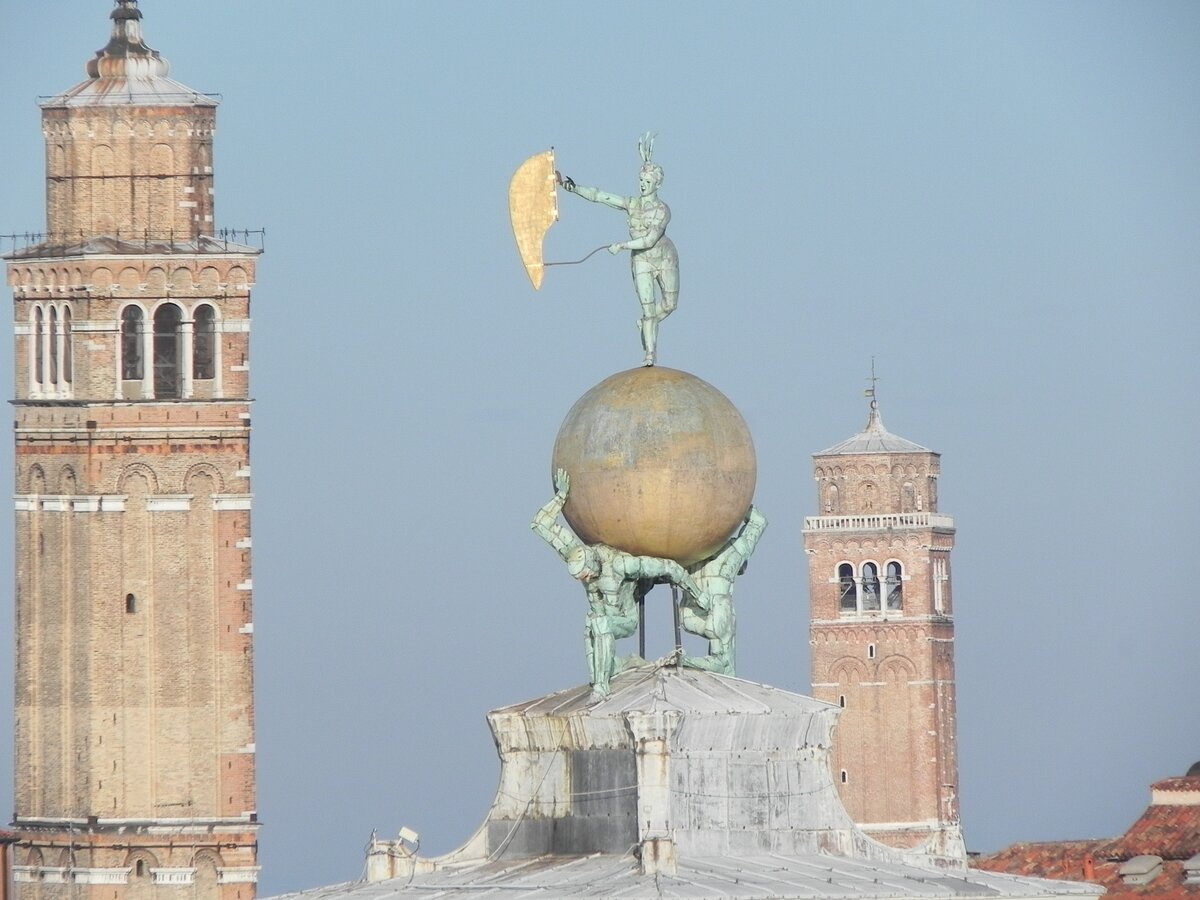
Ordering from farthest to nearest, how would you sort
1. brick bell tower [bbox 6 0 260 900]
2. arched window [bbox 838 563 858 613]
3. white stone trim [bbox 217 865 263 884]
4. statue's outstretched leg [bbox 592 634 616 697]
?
arched window [bbox 838 563 858 613], brick bell tower [bbox 6 0 260 900], white stone trim [bbox 217 865 263 884], statue's outstretched leg [bbox 592 634 616 697]

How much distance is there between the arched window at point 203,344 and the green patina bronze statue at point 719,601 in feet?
273

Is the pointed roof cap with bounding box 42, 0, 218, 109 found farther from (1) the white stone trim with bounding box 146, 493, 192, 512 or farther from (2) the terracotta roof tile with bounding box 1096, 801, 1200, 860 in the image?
(2) the terracotta roof tile with bounding box 1096, 801, 1200, 860

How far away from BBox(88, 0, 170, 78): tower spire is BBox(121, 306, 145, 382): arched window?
6010mm

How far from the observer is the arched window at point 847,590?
181 m

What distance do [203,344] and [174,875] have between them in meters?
14.3

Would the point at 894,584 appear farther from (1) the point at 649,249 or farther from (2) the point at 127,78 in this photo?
(1) the point at 649,249

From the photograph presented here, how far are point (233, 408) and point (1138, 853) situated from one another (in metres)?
28.4

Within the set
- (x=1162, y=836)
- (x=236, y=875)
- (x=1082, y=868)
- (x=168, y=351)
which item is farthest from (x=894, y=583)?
(x=1082, y=868)

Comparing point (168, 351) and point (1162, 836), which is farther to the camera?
point (168, 351)

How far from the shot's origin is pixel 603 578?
1275 inches

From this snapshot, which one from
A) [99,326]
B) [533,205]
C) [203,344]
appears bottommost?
[533,205]

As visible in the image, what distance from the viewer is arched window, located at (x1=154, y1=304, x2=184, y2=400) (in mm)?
116250

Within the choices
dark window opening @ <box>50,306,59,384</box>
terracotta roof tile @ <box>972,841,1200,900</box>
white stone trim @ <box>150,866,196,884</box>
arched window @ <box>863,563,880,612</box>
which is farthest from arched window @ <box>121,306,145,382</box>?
arched window @ <box>863,563,880,612</box>

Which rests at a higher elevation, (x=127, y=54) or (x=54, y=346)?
(x=127, y=54)
